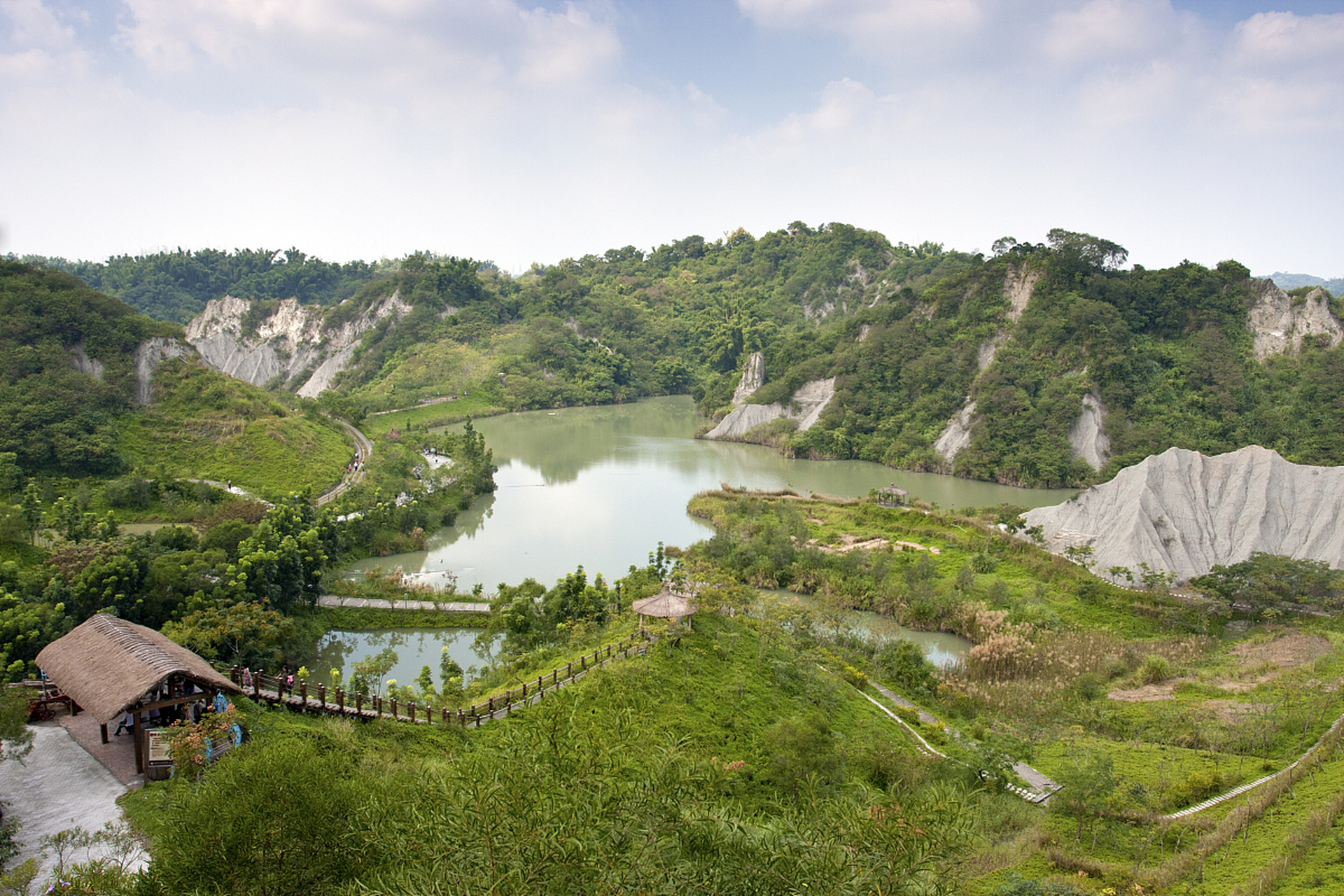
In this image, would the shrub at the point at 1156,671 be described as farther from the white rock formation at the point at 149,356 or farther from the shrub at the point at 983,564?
the white rock formation at the point at 149,356

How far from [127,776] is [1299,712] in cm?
1886

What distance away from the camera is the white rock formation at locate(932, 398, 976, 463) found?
44.1 metres

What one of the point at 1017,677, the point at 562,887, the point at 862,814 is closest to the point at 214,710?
the point at 562,887

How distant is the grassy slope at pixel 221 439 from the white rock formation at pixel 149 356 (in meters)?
0.35

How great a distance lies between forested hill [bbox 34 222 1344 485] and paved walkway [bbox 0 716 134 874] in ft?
129

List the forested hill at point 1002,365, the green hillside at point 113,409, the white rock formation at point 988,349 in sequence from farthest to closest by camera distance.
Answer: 1. the white rock formation at point 988,349
2. the forested hill at point 1002,365
3. the green hillside at point 113,409

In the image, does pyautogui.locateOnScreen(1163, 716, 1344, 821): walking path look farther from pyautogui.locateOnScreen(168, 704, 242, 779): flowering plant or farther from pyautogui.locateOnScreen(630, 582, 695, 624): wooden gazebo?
pyautogui.locateOnScreen(168, 704, 242, 779): flowering plant

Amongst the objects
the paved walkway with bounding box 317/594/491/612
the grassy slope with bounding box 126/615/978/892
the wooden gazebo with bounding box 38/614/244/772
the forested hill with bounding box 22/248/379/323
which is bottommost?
the paved walkway with bounding box 317/594/491/612

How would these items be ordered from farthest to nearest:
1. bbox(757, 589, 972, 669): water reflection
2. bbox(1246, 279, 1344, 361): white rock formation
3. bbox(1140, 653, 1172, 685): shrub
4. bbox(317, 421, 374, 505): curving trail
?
1. bbox(1246, 279, 1344, 361): white rock formation
2. bbox(317, 421, 374, 505): curving trail
3. bbox(757, 589, 972, 669): water reflection
4. bbox(1140, 653, 1172, 685): shrub

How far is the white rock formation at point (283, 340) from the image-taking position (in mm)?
74188

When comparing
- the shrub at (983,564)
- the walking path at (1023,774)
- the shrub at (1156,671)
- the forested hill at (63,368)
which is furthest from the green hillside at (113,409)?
the shrub at (1156,671)

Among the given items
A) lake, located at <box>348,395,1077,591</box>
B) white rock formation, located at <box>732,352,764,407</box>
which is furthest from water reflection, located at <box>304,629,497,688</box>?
white rock formation, located at <box>732,352,764,407</box>

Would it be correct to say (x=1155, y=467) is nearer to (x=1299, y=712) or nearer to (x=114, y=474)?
(x=1299, y=712)

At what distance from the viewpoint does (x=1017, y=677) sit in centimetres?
1761
